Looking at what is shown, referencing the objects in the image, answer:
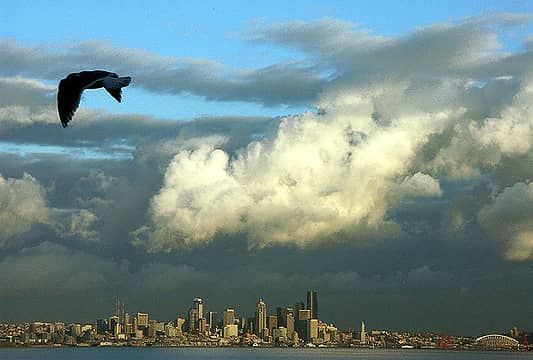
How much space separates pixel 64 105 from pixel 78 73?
1244 mm

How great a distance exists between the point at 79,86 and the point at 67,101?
87cm

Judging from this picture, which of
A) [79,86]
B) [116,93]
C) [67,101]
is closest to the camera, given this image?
[116,93]

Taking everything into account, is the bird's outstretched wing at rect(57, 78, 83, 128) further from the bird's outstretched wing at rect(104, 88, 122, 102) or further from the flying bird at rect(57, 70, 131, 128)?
the bird's outstretched wing at rect(104, 88, 122, 102)

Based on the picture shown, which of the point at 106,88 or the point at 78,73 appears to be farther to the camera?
the point at 78,73

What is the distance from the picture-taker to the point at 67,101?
20.0 meters

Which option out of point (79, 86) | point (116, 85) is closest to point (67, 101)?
point (79, 86)

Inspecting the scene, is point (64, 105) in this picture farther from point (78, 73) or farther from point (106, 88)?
point (106, 88)

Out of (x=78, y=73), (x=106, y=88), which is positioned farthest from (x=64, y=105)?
(x=106, y=88)

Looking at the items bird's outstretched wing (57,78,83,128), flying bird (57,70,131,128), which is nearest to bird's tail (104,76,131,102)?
flying bird (57,70,131,128)

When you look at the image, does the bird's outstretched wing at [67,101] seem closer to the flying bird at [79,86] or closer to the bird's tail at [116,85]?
the flying bird at [79,86]

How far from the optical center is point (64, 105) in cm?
1997

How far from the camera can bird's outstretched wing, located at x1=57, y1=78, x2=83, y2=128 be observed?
1973 centimetres

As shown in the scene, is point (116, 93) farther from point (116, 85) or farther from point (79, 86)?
point (79, 86)

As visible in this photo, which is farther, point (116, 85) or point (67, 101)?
point (67, 101)
